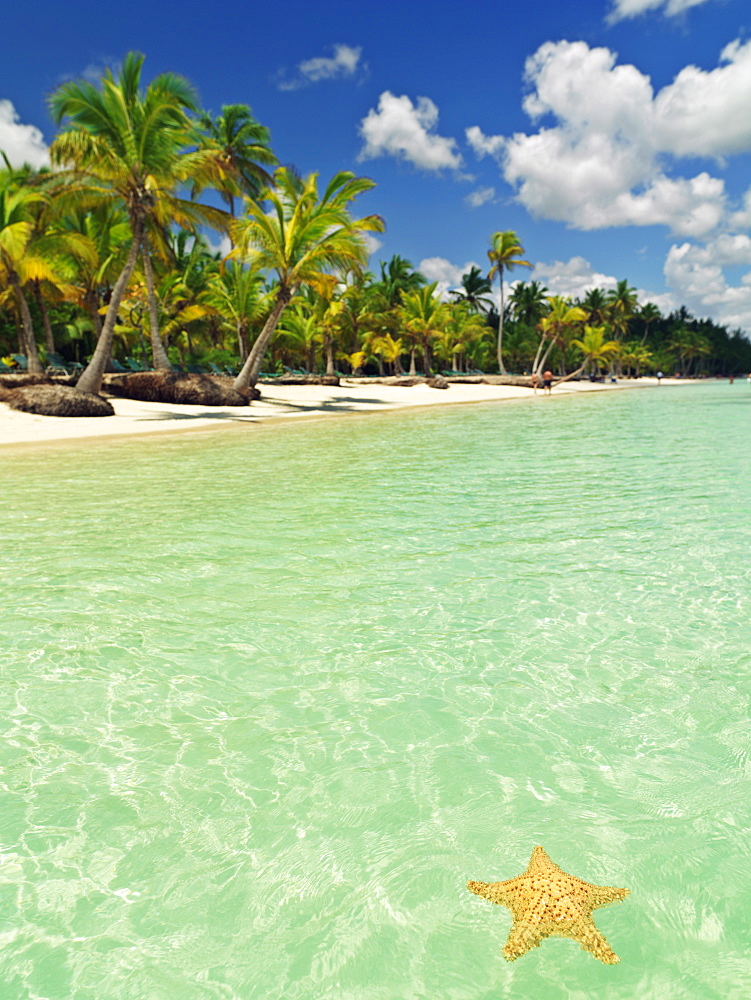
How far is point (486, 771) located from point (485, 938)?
0.82 metres

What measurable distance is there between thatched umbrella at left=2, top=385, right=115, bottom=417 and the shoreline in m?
0.27

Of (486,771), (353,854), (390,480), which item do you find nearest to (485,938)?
(353,854)

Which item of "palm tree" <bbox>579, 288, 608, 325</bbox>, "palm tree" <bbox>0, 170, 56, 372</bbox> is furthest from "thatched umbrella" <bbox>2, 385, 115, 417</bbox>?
"palm tree" <bbox>579, 288, 608, 325</bbox>

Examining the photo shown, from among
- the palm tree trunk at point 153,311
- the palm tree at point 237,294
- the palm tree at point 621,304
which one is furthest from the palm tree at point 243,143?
the palm tree at point 621,304

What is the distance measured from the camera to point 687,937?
1.98 m

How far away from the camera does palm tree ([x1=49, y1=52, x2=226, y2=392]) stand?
1869 cm

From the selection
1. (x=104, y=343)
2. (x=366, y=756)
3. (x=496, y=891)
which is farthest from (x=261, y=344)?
(x=496, y=891)

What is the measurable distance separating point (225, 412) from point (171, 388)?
2622 mm

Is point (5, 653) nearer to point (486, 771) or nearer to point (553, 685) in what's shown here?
point (486, 771)

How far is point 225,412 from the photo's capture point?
2247cm

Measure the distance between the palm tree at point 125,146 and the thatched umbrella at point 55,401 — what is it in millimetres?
1506

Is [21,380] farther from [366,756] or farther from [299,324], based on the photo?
[366,756]

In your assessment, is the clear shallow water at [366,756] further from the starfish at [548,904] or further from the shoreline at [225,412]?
the shoreline at [225,412]

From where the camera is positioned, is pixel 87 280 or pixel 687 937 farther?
pixel 87 280
